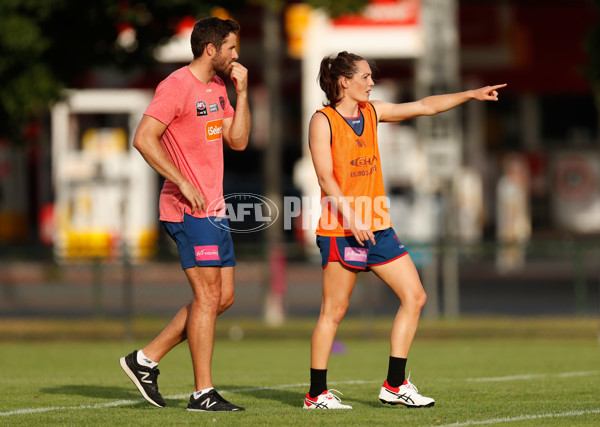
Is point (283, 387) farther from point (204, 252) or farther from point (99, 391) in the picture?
point (204, 252)

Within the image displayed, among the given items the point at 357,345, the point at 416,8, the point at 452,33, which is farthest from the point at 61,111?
the point at 357,345

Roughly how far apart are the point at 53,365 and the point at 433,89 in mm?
7469

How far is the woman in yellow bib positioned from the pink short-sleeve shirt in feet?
2.03

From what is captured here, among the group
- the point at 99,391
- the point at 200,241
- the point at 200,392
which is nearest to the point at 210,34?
the point at 200,241

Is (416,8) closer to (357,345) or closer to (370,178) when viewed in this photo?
(357,345)

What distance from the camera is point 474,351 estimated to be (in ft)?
47.5

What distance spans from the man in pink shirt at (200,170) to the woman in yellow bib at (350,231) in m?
0.56

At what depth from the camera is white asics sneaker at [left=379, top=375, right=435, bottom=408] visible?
7.96 metres

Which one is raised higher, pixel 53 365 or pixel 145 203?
pixel 145 203

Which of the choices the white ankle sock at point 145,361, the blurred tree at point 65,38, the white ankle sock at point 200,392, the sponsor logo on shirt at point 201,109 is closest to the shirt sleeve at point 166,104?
the sponsor logo on shirt at point 201,109

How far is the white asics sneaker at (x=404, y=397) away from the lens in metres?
7.96

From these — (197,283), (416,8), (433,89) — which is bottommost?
(197,283)

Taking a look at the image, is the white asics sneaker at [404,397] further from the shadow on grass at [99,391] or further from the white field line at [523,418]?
the shadow on grass at [99,391]

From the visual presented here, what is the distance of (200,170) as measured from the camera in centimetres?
789
